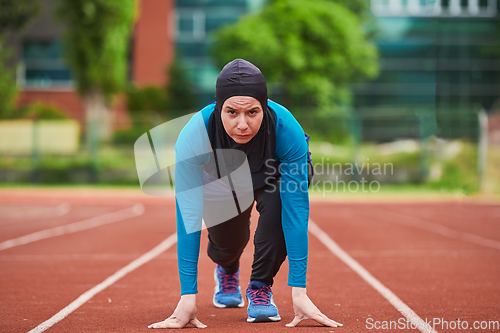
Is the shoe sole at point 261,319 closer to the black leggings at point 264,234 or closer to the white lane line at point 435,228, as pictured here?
the black leggings at point 264,234

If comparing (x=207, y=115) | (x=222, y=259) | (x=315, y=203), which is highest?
(x=207, y=115)

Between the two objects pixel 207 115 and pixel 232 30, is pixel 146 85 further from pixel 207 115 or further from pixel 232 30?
pixel 207 115

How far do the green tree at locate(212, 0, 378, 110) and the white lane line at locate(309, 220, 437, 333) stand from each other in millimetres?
17623

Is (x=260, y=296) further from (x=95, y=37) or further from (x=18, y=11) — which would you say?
(x=95, y=37)

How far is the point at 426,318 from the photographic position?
4.14 meters

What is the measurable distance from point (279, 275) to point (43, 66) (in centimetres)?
3376

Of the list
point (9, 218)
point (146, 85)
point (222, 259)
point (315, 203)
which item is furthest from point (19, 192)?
point (222, 259)

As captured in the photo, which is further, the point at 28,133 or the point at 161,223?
the point at 28,133

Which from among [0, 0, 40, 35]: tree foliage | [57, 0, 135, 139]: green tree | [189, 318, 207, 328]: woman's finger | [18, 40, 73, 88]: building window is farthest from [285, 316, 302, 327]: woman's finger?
[18, 40, 73, 88]: building window

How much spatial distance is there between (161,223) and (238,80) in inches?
346

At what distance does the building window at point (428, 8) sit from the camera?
3725 centimetres

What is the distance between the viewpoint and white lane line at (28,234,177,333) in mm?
4059

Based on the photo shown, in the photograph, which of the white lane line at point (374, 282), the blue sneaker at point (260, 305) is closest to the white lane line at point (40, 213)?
the white lane line at point (374, 282)

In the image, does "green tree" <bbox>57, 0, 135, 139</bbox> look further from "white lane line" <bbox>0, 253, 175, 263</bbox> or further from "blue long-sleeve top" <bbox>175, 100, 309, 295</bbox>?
"blue long-sleeve top" <bbox>175, 100, 309, 295</bbox>
